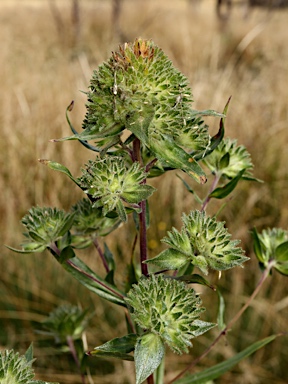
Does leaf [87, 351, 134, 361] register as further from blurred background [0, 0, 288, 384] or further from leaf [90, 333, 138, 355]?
blurred background [0, 0, 288, 384]

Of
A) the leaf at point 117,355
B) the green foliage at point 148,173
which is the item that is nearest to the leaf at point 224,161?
the green foliage at point 148,173

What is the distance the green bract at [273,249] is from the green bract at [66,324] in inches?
20.2

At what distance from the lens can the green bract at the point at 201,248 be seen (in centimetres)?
84

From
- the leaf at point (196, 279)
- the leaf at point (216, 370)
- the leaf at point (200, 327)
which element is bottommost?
the leaf at point (216, 370)

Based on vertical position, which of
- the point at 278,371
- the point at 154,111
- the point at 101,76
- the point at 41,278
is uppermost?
the point at 41,278

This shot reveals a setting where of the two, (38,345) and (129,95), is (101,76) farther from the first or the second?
(38,345)

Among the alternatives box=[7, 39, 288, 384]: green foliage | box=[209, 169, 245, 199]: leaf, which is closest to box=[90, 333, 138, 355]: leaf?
box=[7, 39, 288, 384]: green foliage

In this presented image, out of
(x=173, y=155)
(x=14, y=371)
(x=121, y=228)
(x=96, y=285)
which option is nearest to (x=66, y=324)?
(x=96, y=285)

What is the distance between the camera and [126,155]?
36.4 inches

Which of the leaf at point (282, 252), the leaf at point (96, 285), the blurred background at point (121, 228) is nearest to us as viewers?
the leaf at point (96, 285)

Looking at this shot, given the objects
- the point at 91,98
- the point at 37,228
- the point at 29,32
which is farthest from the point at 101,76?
the point at 29,32

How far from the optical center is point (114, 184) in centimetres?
82

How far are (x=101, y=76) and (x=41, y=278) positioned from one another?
7.34ft

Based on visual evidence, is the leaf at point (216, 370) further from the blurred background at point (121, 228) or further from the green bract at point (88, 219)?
the blurred background at point (121, 228)
